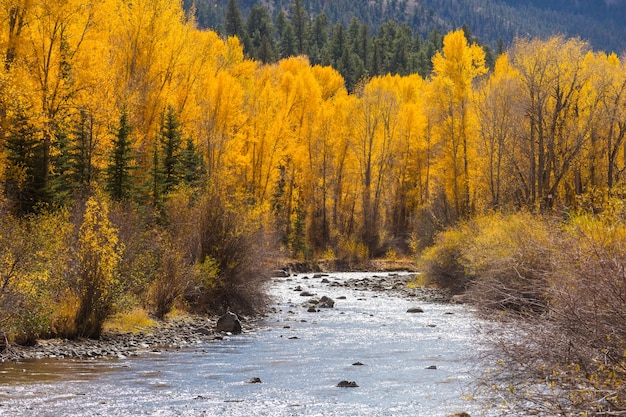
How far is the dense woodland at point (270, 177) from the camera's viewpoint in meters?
12.5

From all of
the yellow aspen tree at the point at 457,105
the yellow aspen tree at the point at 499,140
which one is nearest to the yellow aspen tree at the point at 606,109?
the yellow aspen tree at the point at 499,140

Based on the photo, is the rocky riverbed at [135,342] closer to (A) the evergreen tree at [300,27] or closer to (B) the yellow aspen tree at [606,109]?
(B) the yellow aspen tree at [606,109]

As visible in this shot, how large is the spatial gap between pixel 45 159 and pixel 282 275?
19950 millimetres

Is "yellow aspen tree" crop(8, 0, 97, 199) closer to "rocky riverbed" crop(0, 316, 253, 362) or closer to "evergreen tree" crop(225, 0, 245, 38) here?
"rocky riverbed" crop(0, 316, 253, 362)

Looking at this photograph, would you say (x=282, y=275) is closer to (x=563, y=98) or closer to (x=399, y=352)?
(x=563, y=98)

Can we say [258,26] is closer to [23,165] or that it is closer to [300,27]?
[300,27]

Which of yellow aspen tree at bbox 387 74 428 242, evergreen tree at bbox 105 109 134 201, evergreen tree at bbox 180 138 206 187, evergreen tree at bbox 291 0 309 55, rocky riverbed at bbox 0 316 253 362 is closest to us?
rocky riverbed at bbox 0 316 253 362

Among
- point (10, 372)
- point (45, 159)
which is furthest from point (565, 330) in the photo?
point (45, 159)

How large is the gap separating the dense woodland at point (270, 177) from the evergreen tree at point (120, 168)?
0.08 m

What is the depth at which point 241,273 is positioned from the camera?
22.8 metres

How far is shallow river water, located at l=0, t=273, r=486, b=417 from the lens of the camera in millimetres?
10797

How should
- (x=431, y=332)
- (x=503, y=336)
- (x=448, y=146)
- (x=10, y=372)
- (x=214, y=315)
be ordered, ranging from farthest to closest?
(x=448, y=146) < (x=214, y=315) < (x=431, y=332) < (x=10, y=372) < (x=503, y=336)

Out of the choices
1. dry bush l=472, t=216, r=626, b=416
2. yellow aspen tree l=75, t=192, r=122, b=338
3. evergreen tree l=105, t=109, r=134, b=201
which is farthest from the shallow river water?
evergreen tree l=105, t=109, r=134, b=201

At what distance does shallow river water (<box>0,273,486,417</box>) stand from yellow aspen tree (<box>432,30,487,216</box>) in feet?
61.3
